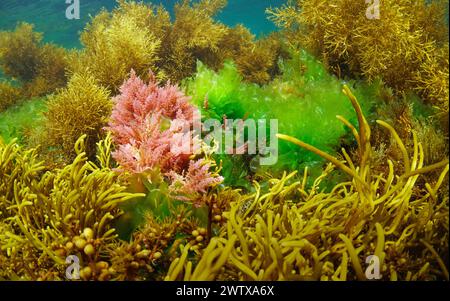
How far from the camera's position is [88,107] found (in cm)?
378

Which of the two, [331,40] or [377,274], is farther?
[331,40]

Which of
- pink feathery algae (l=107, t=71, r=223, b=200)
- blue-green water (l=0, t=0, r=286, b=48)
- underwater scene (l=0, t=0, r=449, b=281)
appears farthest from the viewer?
blue-green water (l=0, t=0, r=286, b=48)

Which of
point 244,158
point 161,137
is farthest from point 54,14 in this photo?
point 244,158

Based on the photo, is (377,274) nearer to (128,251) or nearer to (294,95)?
(128,251)

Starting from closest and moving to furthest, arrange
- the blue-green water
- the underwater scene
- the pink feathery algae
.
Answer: the underwater scene < the pink feathery algae < the blue-green water

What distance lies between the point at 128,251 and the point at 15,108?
4979 millimetres

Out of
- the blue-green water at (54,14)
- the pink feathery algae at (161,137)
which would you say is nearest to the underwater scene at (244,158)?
the pink feathery algae at (161,137)

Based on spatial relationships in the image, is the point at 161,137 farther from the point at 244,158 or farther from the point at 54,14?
the point at 54,14

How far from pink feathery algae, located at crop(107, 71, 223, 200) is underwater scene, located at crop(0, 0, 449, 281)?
1cm

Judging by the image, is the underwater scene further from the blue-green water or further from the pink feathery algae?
the blue-green water

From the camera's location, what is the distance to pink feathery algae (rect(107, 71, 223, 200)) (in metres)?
2.52

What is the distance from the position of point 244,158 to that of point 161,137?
2.54 feet

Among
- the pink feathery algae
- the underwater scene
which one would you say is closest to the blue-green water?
the underwater scene
